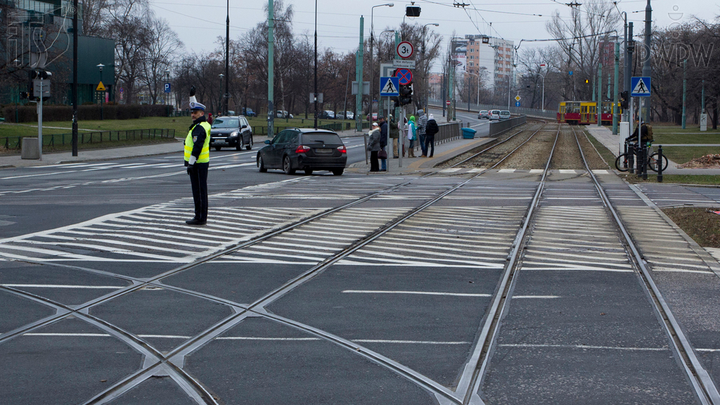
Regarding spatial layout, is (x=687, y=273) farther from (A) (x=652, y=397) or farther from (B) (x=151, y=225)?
(B) (x=151, y=225)

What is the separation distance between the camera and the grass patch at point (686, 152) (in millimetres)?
32528

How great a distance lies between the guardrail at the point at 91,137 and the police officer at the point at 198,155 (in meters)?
26.7

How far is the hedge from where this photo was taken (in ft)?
184

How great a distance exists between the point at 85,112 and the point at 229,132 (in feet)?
93.5

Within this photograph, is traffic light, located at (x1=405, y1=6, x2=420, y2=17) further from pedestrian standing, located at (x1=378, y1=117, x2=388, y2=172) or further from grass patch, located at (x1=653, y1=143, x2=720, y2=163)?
grass patch, located at (x1=653, y1=143, x2=720, y2=163)

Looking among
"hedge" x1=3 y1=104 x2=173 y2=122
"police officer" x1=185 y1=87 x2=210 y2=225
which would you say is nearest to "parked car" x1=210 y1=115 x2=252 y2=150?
"hedge" x1=3 y1=104 x2=173 y2=122

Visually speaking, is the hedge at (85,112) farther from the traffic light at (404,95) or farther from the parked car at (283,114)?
the traffic light at (404,95)

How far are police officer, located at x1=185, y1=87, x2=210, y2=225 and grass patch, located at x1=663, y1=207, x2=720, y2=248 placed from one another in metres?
6.98

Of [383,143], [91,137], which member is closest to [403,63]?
[383,143]

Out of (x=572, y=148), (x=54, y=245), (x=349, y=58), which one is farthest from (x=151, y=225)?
(x=349, y=58)

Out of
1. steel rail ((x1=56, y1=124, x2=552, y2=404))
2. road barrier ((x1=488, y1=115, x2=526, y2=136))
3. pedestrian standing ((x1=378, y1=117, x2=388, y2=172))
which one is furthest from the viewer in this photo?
road barrier ((x1=488, y1=115, x2=526, y2=136))

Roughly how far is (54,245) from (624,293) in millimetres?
6869

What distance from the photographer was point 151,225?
40.4 ft

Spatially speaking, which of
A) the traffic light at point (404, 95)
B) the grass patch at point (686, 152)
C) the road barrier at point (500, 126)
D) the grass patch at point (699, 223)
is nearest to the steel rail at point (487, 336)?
the grass patch at point (699, 223)
